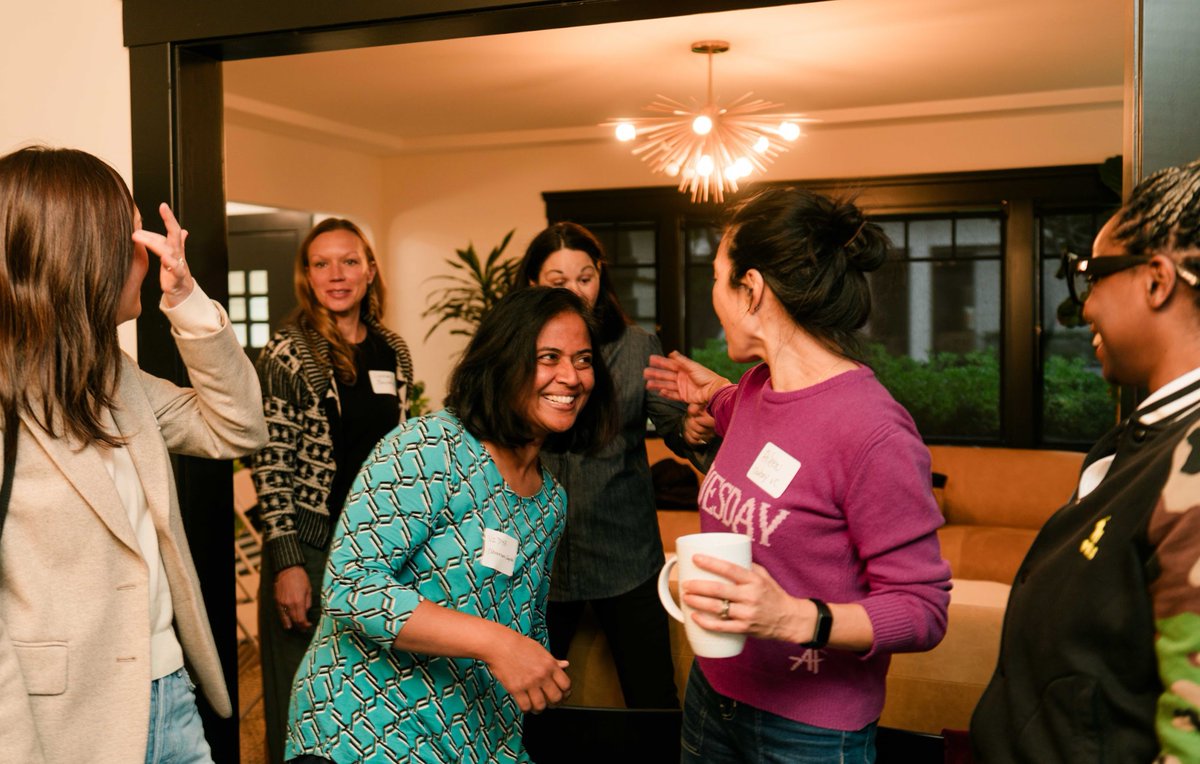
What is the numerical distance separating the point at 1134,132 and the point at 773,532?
31.9 inches

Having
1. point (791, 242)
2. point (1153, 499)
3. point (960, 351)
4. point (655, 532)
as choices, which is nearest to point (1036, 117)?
point (960, 351)

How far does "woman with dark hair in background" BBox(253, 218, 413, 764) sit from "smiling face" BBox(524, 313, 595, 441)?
1110 millimetres

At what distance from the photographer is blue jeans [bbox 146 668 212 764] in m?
1.39

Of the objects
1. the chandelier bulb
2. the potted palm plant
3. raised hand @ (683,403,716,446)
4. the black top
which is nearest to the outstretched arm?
raised hand @ (683,403,716,446)

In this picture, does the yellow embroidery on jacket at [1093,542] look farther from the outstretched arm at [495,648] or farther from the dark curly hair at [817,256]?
the outstretched arm at [495,648]

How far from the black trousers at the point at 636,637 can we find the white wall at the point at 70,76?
1.23 m

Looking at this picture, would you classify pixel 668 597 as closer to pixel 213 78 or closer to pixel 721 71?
pixel 213 78

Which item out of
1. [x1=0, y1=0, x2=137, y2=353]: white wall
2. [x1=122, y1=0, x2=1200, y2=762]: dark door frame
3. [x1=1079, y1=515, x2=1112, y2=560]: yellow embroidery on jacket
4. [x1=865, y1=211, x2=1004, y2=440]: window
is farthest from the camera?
[x1=865, y1=211, x2=1004, y2=440]: window

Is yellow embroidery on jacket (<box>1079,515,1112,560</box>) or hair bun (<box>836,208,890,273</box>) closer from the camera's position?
yellow embroidery on jacket (<box>1079,515,1112,560</box>)

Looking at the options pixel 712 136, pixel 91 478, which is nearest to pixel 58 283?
pixel 91 478

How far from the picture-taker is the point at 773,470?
1379 millimetres

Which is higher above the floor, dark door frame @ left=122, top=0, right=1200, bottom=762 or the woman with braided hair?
dark door frame @ left=122, top=0, right=1200, bottom=762

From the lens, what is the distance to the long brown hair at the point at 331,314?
270cm

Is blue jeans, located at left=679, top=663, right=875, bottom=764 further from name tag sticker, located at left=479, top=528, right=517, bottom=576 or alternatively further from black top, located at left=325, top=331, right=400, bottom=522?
black top, located at left=325, top=331, right=400, bottom=522
